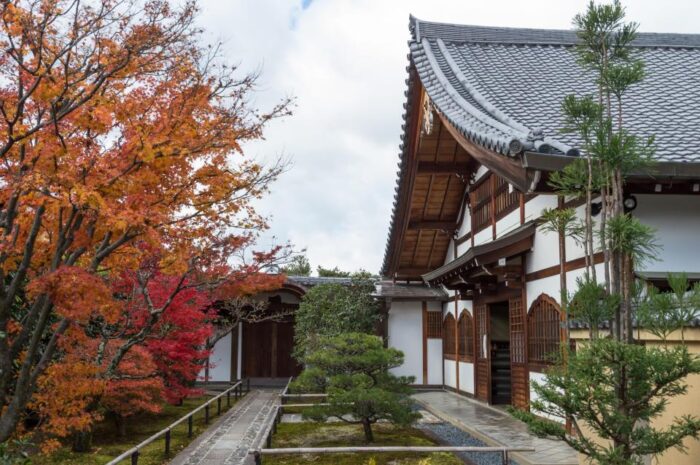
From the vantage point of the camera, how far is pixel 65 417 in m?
8.03

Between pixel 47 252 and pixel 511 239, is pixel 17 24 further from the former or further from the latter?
pixel 511 239

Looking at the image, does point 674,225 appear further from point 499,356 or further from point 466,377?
point 466,377

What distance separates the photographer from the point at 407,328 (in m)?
19.0

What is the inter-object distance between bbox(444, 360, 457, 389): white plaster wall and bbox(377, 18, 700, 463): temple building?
0.19ft

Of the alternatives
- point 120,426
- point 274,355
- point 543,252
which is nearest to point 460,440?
point 543,252

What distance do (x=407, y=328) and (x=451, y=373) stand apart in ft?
6.64

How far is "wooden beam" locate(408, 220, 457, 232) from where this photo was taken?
16.8 meters

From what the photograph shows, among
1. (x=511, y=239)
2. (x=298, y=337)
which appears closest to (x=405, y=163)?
(x=511, y=239)

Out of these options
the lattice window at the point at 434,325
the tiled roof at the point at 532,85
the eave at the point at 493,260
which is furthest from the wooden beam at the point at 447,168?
the lattice window at the point at 434,325

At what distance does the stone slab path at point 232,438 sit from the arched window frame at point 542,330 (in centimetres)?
488

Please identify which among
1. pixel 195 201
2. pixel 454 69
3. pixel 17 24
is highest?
pixel 454 69

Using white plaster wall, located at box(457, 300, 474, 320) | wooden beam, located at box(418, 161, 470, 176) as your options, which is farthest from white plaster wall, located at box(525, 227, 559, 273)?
white plaster wall, located at box(457, 300, 474, 320)

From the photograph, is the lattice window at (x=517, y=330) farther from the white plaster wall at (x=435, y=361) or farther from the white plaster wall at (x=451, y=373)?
the white plaster wall at (x=435, y=361)

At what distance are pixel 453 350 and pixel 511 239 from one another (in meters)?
7.42
